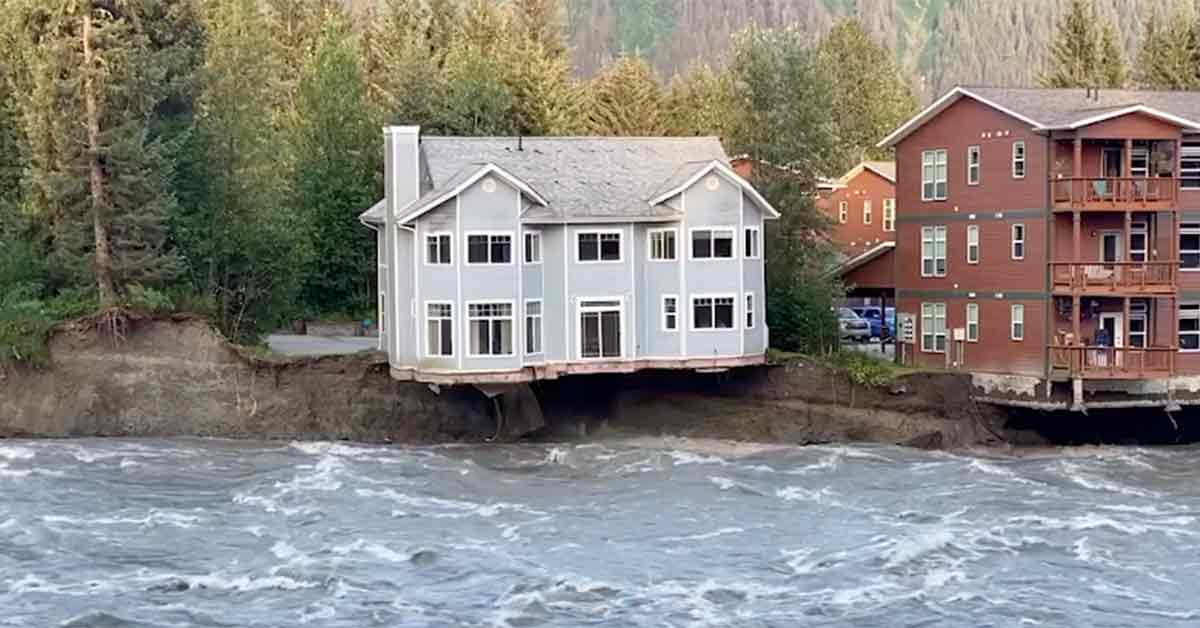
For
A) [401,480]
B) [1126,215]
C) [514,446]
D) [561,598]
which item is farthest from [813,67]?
[561,598]

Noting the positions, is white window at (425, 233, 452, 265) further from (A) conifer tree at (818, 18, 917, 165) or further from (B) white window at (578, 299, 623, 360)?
(A) conifer tree at (818, 18, 917, 165)

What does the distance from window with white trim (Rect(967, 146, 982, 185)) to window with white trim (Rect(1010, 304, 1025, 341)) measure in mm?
4274

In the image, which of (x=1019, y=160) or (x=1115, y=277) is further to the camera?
(x=1019, y=160)

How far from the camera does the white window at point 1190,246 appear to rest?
51500 millimetres

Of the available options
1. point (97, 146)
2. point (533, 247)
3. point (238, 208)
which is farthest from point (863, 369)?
point (97, 146)

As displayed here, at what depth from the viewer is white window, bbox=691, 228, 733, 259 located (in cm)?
5156

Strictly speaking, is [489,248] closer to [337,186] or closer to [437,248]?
[437,248]

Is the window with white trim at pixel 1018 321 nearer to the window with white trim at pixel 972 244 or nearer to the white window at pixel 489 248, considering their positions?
the window with white trim at pixel 972 244

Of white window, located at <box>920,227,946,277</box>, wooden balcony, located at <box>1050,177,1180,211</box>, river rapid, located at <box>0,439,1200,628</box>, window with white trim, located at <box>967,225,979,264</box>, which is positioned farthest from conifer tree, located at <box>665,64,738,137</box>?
river rapid, located at <box>0,439,1200,628</box>

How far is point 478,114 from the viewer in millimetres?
69938

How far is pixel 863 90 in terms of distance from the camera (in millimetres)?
103125

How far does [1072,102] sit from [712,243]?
1278cm

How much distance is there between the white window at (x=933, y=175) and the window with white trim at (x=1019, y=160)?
333 centimetres

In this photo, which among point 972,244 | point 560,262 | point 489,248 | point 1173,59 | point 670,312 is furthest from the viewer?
point 1173,59
